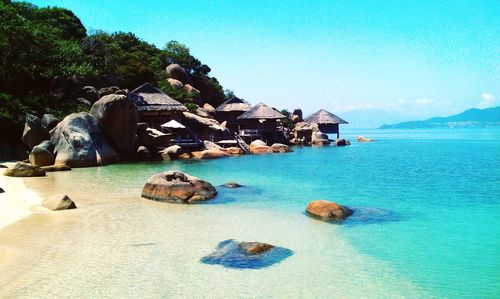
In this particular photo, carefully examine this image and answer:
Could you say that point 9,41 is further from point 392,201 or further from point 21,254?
point 392,201

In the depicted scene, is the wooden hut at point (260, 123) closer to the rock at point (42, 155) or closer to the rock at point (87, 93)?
the rock at point (87, 93)

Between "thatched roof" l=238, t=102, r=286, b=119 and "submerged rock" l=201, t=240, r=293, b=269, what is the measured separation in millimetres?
32593

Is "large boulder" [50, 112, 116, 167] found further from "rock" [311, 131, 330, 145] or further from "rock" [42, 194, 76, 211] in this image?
"rock" [311, 131, 330, 145]

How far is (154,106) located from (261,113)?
1278cm

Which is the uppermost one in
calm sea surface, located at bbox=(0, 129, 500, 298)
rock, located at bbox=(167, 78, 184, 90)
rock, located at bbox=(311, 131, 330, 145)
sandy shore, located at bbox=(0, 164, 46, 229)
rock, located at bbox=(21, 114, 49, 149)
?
rock, located at bbox=(167, 78, 184, 90)

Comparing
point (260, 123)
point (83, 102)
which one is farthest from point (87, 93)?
point (260, 123)

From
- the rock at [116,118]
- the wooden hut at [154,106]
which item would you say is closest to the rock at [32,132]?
the rock at [116,118]

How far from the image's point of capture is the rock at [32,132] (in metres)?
21.5

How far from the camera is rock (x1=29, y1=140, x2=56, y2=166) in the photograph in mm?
19531

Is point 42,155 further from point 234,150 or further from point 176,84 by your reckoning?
point 176,84

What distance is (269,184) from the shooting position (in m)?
16.8

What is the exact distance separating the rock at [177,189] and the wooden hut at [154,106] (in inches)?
735

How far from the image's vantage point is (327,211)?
34.8 feet

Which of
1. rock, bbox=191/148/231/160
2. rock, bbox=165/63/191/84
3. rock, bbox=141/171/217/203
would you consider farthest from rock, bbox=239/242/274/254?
rock, bbox=165/63/191/84
